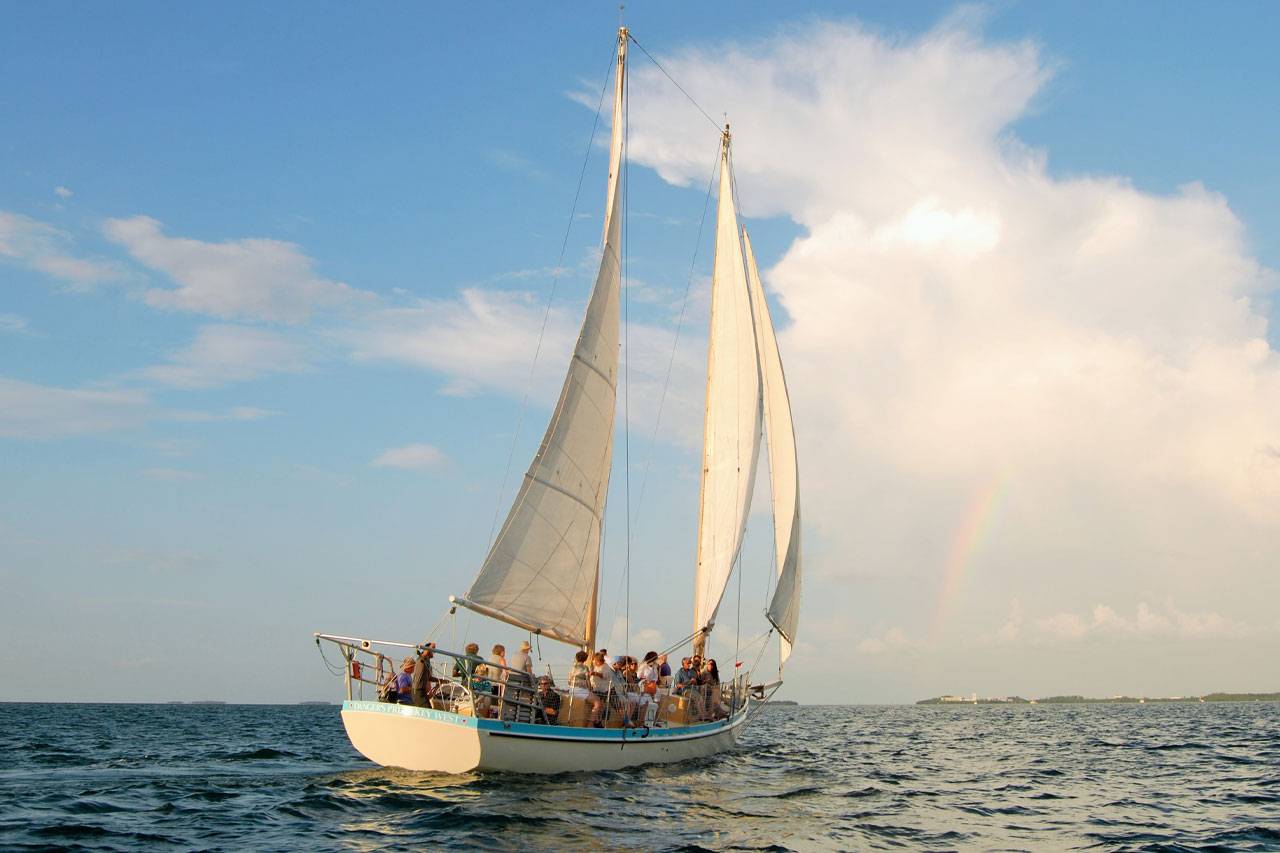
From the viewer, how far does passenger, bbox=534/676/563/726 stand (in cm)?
2006

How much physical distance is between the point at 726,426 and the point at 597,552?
8.24 m

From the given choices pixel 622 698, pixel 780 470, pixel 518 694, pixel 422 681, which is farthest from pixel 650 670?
pixel 780 470

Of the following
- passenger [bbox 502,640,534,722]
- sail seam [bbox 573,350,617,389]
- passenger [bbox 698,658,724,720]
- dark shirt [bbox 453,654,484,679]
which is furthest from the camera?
passenger [bbox 698,658,724,720]

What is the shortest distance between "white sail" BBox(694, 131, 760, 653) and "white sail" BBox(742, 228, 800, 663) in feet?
4.04

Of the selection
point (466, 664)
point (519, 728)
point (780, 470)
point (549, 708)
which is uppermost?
point (780, 470)

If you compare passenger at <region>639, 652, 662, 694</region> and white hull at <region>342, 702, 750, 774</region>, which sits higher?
passenger at <region>639, 652, 662, 694</region>

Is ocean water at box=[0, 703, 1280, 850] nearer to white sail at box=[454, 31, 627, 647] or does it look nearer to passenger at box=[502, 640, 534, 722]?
passenger at box=[502, 640, 534, 722]

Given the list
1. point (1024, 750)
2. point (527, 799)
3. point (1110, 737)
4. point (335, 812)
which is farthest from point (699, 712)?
point (1110, 737)

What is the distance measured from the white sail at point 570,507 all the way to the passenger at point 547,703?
5.65 feet

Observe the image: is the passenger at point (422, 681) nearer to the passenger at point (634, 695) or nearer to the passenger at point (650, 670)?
the passenger at point (634, 695)

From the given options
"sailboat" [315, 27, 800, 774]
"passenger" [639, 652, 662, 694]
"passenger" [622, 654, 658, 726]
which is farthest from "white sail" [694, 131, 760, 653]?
"passenger" [622, 654, 658, 726]

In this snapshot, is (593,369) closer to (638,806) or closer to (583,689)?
(583,689)

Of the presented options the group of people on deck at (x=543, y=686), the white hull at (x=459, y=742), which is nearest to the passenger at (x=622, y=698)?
the group of people on deck at (x=543, y=686)

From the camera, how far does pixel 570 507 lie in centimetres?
2284
